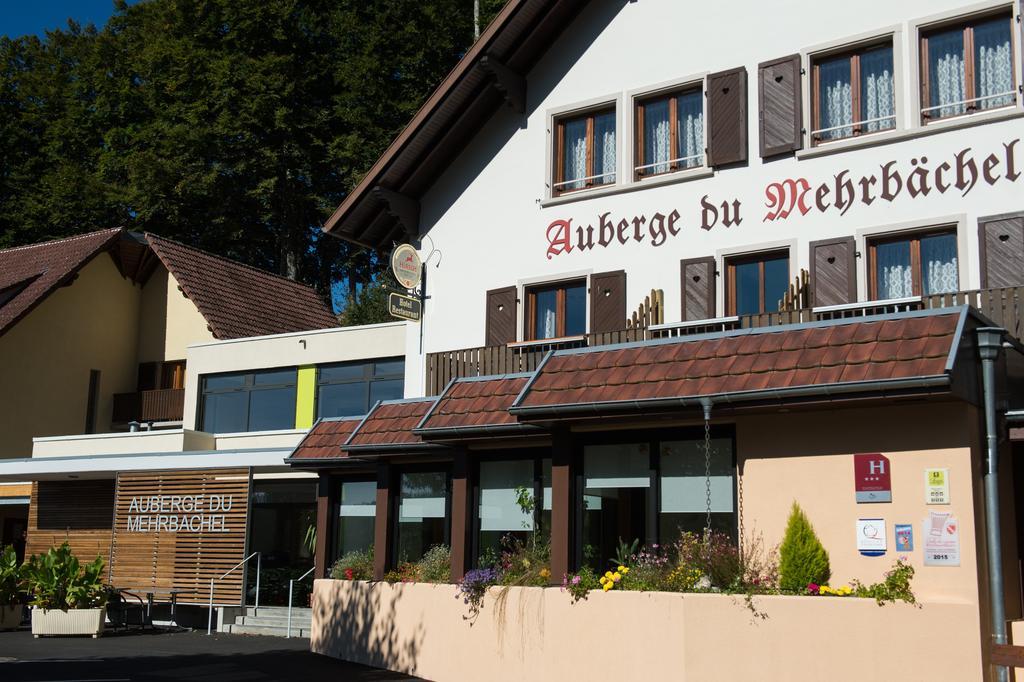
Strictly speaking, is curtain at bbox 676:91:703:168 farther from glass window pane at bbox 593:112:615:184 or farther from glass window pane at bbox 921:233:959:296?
glass window pane at bbox 921:233:959:296

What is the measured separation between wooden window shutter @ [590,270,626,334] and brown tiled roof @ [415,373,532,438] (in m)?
1.75

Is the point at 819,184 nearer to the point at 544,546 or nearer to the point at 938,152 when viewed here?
the point at 938,152

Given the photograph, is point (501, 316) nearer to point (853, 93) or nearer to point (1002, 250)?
point (853, 93)

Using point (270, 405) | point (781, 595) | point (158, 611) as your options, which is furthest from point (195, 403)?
point (781, 595)

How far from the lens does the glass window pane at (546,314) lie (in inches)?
749

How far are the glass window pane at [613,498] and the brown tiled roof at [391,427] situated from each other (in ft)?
9.70

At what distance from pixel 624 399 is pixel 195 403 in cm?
1941

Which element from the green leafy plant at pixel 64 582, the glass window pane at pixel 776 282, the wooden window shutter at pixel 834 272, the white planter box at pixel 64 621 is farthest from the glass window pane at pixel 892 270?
the white planter box at pixel 64 621

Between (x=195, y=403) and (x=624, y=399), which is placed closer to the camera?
(x=624, y=399)

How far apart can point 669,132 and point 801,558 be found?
292 inches

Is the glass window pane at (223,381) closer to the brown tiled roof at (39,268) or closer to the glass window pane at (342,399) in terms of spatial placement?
the glass window pane at (342,399)

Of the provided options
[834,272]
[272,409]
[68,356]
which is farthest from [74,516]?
[834,272]

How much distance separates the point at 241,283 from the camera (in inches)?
1455

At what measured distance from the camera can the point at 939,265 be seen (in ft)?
51.1
